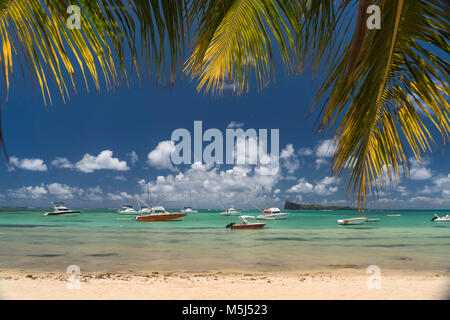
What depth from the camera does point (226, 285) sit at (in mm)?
9773

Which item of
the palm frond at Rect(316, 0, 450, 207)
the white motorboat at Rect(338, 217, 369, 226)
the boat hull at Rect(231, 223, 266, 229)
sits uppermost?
the palm frond at Rect(316, 0, 450, 207)

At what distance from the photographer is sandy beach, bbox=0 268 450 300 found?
8.30m

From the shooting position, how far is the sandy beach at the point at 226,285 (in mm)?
8305

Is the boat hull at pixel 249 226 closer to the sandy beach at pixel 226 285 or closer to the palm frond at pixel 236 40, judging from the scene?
the sandy beach at pixel 226 285

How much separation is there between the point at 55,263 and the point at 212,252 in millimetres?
7742

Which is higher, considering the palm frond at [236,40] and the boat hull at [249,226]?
the palm frond at [236,40]

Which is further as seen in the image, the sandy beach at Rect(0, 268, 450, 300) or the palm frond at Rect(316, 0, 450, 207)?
the sandy beach at Rect(0, 268, 450, 300)
